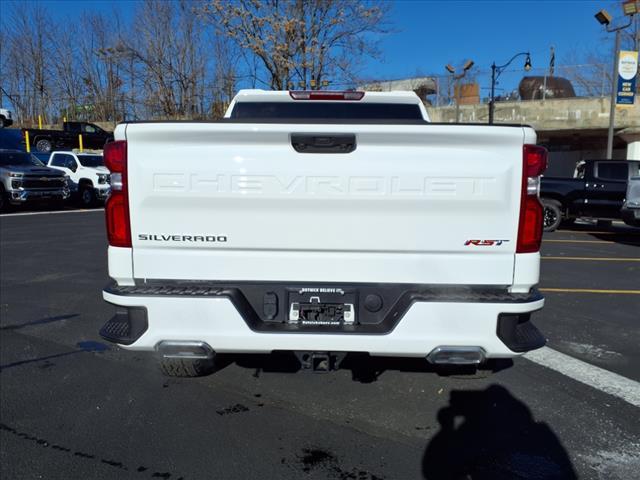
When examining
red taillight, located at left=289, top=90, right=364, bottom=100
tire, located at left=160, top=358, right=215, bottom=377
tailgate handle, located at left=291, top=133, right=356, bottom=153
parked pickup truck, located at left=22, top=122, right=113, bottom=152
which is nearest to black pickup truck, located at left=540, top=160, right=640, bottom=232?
red taillight, located at left=289, top=90, right=364, bottom=100

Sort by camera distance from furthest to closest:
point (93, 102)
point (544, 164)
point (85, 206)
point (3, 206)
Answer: point (93, 102)
point (85, 206)
point (3, 206)
point (544, 164)

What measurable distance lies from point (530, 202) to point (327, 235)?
43.4 inches

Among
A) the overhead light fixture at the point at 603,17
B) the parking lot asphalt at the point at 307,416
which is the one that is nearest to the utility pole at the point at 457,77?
the overhead light fixture at the point at 603,17

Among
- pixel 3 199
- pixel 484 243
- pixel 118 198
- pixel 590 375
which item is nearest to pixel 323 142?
pixel 484 243

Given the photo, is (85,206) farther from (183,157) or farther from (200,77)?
(183,157)

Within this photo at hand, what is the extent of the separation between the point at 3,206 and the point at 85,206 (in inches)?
156

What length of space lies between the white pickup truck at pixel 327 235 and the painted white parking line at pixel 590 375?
4.87 feet

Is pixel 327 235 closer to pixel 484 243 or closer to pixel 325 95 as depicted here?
pixel 484 243

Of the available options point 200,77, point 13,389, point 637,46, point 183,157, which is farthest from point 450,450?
point 637,46

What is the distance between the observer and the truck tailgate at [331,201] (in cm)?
269

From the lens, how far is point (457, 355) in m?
2.78

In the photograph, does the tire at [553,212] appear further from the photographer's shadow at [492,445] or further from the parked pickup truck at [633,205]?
the photographer's shadow at [492,445]

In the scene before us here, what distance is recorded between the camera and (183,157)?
8.93ft

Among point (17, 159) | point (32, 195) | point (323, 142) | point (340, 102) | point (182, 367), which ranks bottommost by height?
point (182, 367)
